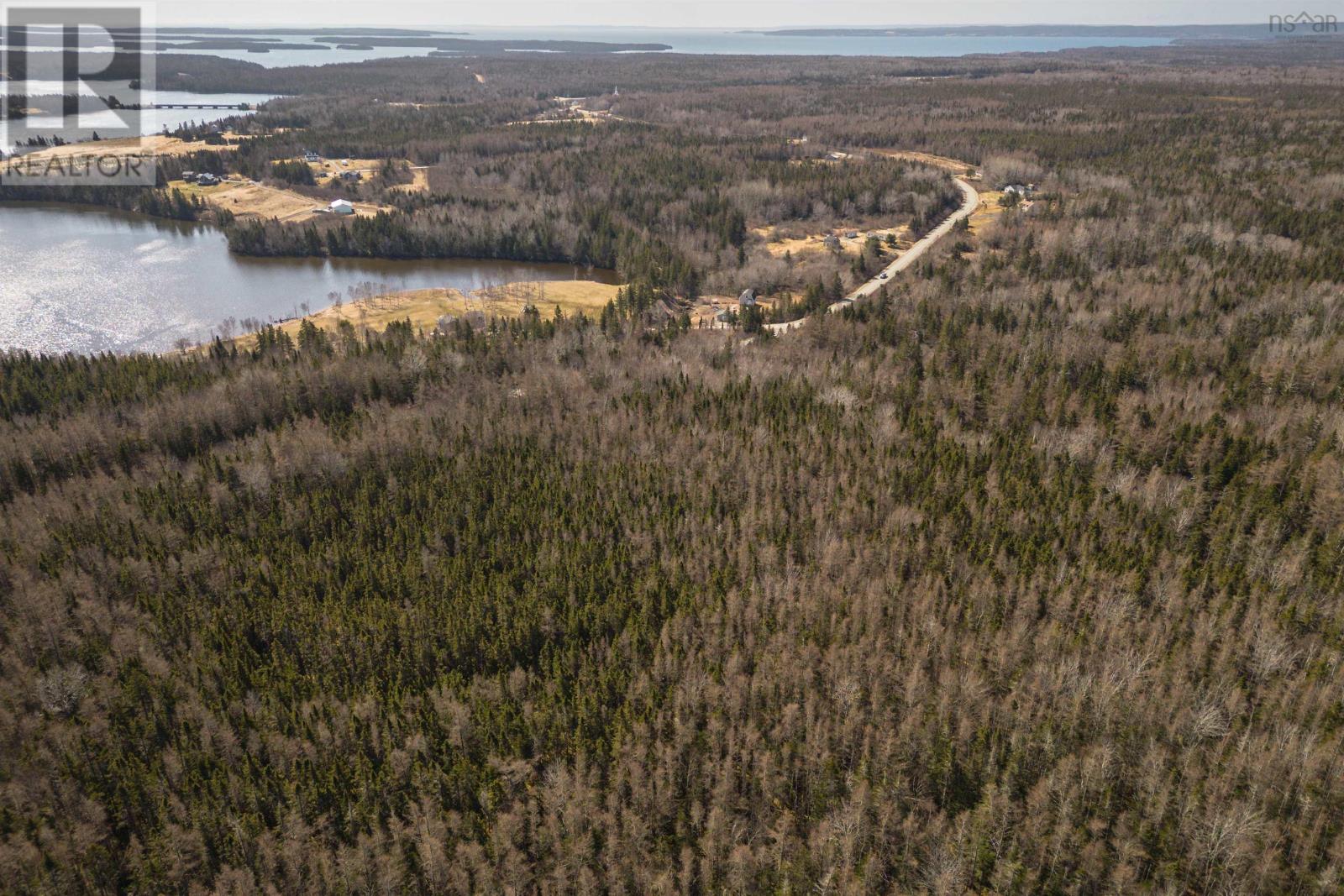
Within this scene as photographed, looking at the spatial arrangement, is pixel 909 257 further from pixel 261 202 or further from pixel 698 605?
pixel 261 202

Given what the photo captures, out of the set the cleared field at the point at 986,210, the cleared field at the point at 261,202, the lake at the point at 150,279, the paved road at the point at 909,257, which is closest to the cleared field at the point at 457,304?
the lake at the point at 150,279

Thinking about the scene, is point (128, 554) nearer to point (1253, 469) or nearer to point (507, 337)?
point (507, 337)

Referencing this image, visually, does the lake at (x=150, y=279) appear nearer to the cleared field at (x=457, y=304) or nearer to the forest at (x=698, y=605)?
the cleared field at (x=457, y=304)

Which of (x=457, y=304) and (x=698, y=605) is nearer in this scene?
(x=698, y=605)

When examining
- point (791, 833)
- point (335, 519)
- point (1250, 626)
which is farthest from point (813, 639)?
point (335, 519)

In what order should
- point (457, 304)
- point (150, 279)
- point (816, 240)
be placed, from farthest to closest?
point (816, 240), point (150, 279), point (457, 304)

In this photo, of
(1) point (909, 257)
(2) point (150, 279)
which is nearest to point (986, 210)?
(1) point (909, 257)
